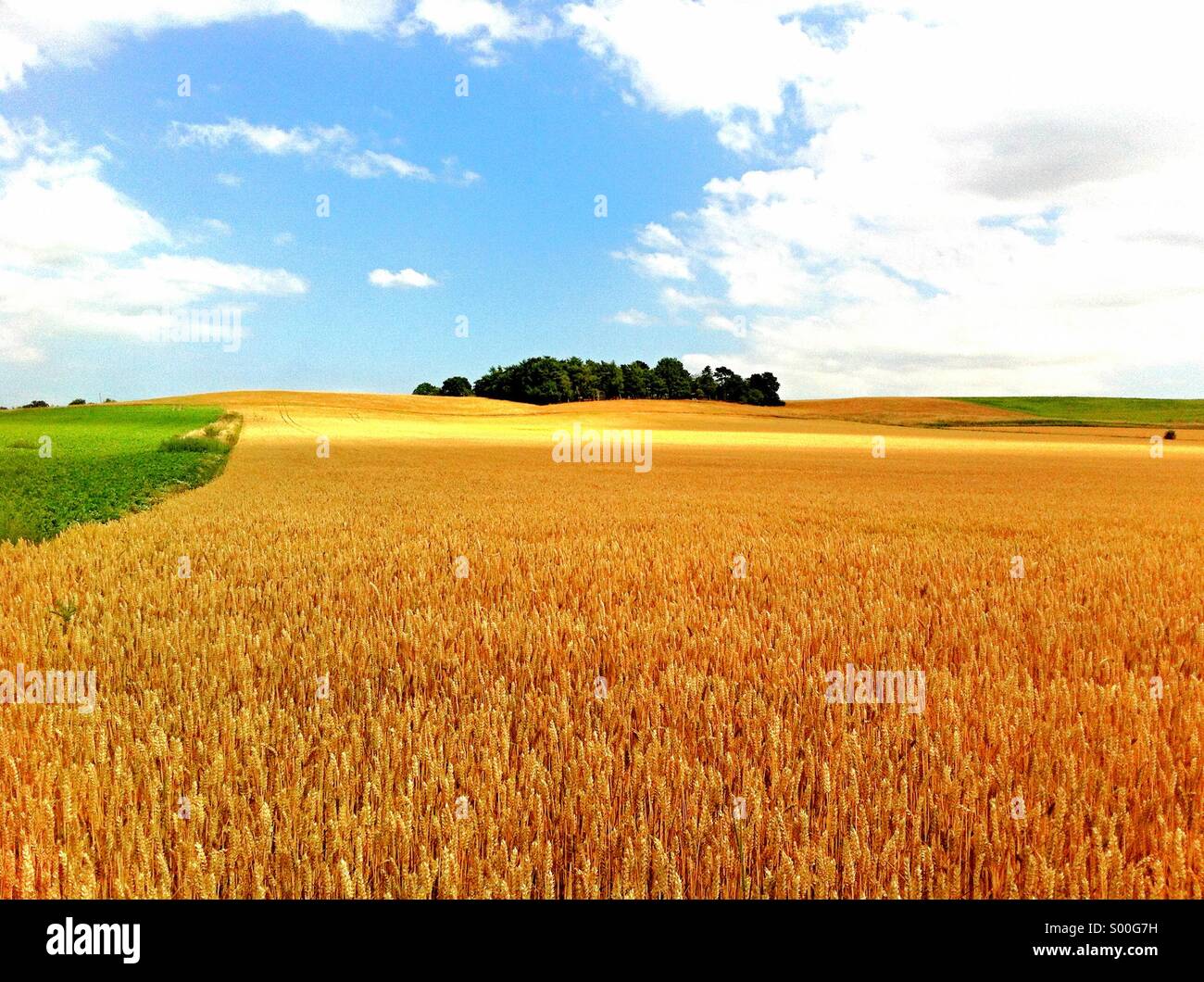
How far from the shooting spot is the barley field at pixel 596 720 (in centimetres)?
259

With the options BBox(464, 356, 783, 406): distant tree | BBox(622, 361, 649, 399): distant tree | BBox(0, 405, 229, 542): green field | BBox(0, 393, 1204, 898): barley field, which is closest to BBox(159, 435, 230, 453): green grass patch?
BBox(0, 405, 229, 542): green field

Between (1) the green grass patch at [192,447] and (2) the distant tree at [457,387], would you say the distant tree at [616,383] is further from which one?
(1) the green grass patch at [192,447]

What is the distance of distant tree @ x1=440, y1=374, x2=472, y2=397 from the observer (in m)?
160

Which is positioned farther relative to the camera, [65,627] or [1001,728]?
[65,627]

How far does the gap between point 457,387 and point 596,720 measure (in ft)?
531

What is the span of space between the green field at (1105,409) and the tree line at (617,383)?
38209mm

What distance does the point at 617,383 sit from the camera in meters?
144

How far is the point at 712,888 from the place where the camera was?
2518 millimetres

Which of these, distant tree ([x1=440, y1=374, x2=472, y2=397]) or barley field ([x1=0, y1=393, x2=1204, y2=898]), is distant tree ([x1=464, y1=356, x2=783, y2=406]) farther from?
barley field ([x1=0, y1=393, x2=1204, y2=898])

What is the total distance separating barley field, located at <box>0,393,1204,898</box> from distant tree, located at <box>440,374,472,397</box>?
502 feet

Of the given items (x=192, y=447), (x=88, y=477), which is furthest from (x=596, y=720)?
A: (x=192, y=447)

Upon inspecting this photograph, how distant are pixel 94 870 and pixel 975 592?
6836mm
